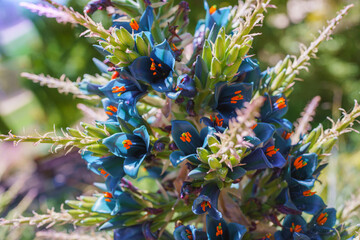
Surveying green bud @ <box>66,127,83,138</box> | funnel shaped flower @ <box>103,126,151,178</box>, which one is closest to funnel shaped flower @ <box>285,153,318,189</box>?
funnel shaped flower @ <box>103,126,151,178</box>

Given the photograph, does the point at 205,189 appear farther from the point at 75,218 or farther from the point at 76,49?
the point at 76,49

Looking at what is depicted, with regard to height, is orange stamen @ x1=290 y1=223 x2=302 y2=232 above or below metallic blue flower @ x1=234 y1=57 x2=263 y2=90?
below

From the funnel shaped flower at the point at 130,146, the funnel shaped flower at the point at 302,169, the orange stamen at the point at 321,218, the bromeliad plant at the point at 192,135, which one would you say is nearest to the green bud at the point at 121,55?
the bromeliad plant at the point at 192,135

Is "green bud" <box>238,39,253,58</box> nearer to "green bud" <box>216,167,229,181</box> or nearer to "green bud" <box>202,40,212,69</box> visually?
"green bud" <box>202,40,212,69</box>

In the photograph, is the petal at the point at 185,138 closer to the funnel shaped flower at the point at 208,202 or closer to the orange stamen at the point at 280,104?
the funnel shaped flower at the point at 208,202

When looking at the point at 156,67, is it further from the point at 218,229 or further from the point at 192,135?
the point at 218,229

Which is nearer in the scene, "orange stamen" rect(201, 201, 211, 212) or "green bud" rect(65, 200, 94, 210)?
"orange stamen" rect(201, 201, 211, 212)

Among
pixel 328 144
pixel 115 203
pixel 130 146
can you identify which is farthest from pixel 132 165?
pixel 328 144

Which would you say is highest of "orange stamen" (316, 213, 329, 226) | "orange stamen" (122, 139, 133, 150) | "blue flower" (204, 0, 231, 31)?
"blue flower" (204, 0, 231, 31)
